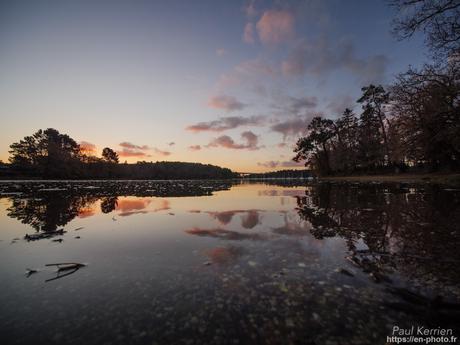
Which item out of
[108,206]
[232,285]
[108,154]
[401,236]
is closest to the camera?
[232,285]

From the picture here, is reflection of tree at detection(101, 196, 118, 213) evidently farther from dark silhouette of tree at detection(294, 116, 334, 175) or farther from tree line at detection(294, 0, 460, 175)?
dark silhouette of tree at detection(294, 116, 334, 175)

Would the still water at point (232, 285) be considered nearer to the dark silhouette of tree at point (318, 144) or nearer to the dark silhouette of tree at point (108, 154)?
the dark silhouette of tree at point (318, 144)

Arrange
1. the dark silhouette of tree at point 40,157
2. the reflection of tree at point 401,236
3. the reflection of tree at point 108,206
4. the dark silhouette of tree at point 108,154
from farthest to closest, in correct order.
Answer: the dark silhouette of tree at point 108,154 → the dark silhouette of tree at point 40,157 → the reflection of tree at point 108,206 → the reflection of tree at point 401,236

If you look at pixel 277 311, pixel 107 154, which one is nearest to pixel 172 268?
pixel 277 311

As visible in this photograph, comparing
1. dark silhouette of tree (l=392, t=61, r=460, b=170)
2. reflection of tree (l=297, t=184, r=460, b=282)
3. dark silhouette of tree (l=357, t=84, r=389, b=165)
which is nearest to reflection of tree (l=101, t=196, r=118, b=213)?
reflection of tree (l=297, t=184, r=460, b=282)

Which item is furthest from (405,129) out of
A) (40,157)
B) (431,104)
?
(40,157)

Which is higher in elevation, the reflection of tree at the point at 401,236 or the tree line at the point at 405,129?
the tree line at the point at 405,129

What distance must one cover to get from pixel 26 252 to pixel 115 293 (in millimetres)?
4649

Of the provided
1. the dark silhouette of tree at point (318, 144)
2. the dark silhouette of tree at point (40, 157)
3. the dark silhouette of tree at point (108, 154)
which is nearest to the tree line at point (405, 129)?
the dark silhouette of tree at point (318, 144)

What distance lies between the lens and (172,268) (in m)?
5.42

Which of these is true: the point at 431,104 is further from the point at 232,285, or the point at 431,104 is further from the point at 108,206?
the point at 108,206

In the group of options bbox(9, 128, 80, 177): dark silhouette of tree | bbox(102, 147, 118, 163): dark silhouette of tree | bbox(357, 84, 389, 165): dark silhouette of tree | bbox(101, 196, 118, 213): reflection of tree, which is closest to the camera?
bbox(101, 196, 118, 213): reflection of tree

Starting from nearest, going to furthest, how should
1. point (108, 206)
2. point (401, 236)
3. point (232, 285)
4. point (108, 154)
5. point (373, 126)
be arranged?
point (232, 285) < point (401, 236) < point (108, 206) < point (373, 126) < point (108, 154)

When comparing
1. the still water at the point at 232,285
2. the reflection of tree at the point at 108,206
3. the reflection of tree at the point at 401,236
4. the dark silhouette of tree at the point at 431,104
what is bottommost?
the still water at the point at 232,285
